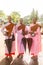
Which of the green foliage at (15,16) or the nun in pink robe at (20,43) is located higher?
the green foliage at (15,16)

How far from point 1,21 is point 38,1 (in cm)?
46

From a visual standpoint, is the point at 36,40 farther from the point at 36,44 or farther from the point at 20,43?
the point at 20,43

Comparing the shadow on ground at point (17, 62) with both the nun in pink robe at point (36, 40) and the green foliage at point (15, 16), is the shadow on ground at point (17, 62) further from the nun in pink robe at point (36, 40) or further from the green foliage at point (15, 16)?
the green foliage at point (15, 16)

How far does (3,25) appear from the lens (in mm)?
1372

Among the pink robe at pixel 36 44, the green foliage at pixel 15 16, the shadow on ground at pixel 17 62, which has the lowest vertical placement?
the shadow on ground at pixel 17 62

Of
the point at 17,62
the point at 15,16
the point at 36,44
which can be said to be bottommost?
the point at 17,62

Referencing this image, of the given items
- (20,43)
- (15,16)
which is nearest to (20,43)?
(20,43)

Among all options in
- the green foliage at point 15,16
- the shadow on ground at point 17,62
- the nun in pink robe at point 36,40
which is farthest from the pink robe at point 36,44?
the green foliage at point 15,16

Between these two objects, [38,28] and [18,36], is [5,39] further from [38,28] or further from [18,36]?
[38,28]

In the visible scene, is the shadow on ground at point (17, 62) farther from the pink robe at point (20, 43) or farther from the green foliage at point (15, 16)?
the green foliage at point (15, 16)

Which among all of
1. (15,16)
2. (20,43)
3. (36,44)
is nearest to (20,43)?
(20,43)

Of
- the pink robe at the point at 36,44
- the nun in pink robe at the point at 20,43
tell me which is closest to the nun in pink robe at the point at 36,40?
the pink robe at the point at 36,44

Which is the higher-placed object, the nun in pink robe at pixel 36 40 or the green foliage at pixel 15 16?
the green foliage at pixel 15 16

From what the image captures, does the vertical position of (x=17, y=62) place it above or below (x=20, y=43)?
below
